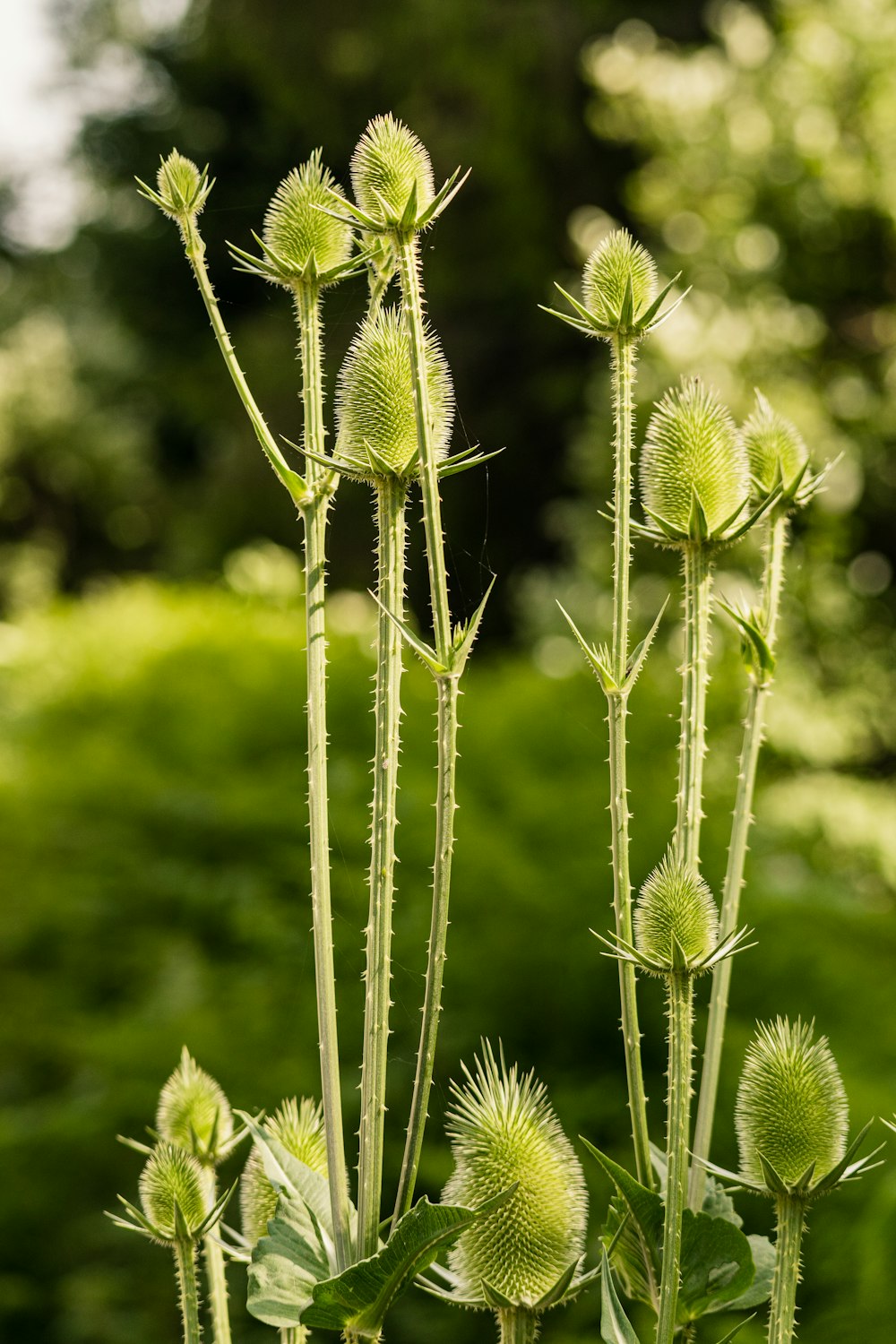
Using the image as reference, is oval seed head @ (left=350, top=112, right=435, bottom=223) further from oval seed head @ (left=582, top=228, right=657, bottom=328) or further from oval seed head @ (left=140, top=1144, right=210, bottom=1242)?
oval seed head @ (left=140, top=1144, right=210, bottom=1242)

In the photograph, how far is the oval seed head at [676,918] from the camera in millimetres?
469

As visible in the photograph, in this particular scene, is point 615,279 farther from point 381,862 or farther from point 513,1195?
point 513,1195

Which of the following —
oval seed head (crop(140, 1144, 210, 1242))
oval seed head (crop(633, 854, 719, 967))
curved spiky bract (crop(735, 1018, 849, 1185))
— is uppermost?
oval seed head (crop(633, 854, 719, 967))

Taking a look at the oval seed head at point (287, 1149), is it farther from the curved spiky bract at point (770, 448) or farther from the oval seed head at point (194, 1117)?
the curved spiky bract at point (770, 448)

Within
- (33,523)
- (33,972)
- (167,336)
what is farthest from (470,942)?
(33,523)

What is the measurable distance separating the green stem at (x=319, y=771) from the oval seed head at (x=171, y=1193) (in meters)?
0.05

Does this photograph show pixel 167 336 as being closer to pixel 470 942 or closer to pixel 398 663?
pixel 470 942

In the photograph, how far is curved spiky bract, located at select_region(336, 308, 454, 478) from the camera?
50 cm

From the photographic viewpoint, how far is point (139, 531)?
42.1ft

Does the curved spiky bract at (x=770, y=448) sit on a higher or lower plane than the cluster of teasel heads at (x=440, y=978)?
higher

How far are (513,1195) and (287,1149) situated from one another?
0.41 feet

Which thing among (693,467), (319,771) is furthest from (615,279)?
(319,771)

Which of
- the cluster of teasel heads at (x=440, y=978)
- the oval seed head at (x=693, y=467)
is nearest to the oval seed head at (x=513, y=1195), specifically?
the cluster of teasel heads at (x=440, y=978)

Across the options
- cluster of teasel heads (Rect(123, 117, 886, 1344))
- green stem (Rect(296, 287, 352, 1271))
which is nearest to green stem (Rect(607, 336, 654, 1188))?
cluster of teasel heads (Rect(123, 117, 886, 1344))
